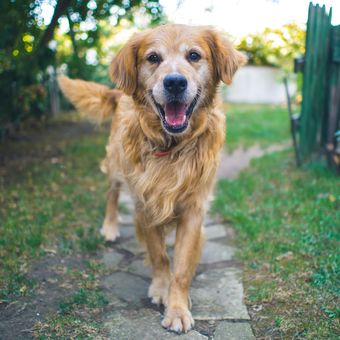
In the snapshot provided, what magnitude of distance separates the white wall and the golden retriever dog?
1556cm

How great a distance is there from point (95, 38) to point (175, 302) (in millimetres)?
4892

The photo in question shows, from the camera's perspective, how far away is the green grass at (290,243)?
8.55 ft

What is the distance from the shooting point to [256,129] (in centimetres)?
933

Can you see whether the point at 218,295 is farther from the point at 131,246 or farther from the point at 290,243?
the point at 131,246

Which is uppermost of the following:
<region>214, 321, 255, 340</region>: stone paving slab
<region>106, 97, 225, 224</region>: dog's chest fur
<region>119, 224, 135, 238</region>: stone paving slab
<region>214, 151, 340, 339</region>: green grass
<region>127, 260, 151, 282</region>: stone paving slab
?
<region>106, 97, 225, 224</region>: dog's chest fur

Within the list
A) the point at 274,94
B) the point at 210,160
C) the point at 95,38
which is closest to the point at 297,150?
the point at 210,160

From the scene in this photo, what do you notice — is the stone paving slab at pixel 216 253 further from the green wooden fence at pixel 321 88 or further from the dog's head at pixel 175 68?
the green wooden fence at pixel 321 88

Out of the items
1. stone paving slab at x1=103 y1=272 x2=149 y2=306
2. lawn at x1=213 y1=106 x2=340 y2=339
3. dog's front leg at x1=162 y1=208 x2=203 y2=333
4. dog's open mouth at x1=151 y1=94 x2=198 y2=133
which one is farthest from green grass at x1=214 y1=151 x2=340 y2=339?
dog's open mouth at x1=151 y1=94 x2=198 y2=133

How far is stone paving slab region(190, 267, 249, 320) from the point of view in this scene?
2.76 meters

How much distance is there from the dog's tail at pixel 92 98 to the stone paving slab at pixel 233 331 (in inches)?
92.4

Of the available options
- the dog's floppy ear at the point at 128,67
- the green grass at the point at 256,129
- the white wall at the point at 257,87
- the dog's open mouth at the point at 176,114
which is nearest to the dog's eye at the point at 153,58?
the dog's floppy ear at the point at 128,67

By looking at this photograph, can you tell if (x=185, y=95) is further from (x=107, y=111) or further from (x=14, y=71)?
(x=14, y=71)

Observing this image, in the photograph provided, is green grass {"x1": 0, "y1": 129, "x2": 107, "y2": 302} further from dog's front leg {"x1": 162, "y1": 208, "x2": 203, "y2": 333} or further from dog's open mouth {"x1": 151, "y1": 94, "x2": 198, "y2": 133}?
dog's open mouth {"x1": 151, "y1": 94, "x2": 198, "y2": 133}

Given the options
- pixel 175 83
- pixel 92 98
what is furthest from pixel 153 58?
pixel 92 98
